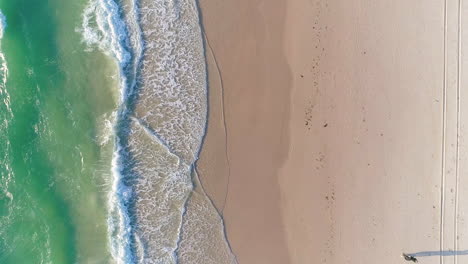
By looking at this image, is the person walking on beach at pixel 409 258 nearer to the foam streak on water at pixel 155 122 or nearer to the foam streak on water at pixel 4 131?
the foam streak on water at pixel 155 122

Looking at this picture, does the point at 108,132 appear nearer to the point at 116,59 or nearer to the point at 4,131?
the point at 116,59

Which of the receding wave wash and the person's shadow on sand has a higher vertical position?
the receding wave wash

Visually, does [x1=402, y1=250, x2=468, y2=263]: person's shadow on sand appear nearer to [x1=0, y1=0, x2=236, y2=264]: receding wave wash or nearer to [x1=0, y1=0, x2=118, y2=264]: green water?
[x1=0, y1=0, x2=236, y2=264]: receding wave wash

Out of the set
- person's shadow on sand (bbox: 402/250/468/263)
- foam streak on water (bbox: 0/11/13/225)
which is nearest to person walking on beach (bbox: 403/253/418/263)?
person's shadow on sand (bbox: 402/250/468/263)

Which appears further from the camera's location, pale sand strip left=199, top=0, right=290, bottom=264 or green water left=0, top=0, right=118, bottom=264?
green water left=0, top=0, right=118, bottom=264

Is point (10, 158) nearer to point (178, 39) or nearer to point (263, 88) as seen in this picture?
point (178, 39)

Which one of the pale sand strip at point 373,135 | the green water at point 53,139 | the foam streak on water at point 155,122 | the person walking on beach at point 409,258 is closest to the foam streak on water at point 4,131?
the green water at point 53,139

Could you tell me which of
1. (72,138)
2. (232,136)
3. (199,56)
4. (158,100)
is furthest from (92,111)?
(232,136)
